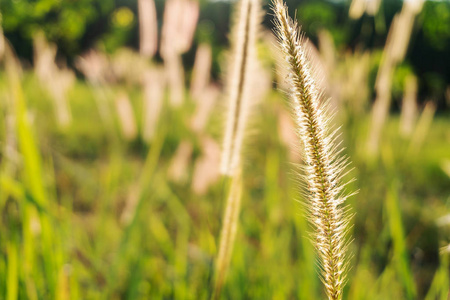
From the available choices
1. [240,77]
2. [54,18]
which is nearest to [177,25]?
[240,77]

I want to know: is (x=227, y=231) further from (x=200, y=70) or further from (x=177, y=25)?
(x=200, y=70)

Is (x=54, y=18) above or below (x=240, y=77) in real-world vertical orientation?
below

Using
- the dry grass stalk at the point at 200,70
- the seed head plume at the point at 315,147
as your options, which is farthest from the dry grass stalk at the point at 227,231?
the dry grass stalk at the point at 200,70

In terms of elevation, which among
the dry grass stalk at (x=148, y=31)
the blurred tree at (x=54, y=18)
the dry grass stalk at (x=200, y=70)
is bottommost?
the blurred tree at (x=54, y=18)

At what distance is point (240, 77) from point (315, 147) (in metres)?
0.23

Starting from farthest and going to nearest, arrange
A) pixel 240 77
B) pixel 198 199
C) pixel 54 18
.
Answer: pixel 54 18
pixel 198 199
pixel 240 77

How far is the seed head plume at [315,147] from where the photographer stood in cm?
34

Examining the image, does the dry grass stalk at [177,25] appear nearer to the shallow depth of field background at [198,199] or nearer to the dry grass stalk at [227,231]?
the shallow depth of field background at [198,199]

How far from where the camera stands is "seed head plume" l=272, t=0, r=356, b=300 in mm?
336

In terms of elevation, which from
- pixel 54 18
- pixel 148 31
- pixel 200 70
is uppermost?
pixel 148 31

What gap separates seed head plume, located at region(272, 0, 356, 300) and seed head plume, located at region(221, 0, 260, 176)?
130mm

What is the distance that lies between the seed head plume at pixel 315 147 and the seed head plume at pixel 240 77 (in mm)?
130

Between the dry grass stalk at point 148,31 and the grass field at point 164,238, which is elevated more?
the dry grass stalk at point 148,31

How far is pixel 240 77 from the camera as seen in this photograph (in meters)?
0.55
